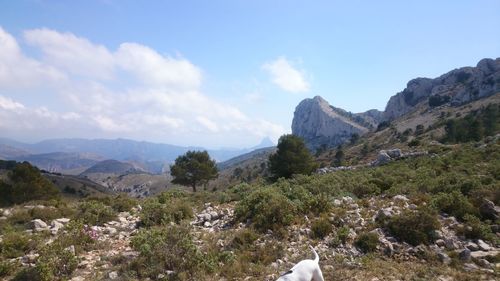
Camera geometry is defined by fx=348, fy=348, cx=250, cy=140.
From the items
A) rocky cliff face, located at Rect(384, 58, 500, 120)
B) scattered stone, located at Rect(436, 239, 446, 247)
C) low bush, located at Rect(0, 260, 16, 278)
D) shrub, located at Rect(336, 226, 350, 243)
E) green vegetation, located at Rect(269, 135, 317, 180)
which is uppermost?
rocky cliff face, located at Rect(384, 58, 500, 120)

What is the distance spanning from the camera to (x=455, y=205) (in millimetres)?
13086

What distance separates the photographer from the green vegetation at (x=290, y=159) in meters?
37.7

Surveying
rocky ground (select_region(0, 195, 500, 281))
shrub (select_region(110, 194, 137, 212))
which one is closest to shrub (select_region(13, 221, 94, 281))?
rocky ground (select_region(0, 195, 500, 281))

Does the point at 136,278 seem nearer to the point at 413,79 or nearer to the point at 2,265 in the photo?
the point at 2,265

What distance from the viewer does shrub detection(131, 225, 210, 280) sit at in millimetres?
8500

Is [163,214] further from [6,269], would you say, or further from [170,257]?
[6,269]

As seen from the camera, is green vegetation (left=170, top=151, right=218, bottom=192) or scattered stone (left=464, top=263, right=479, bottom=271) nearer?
scattered stone (left=464, top=263, right=479, bottom=271)

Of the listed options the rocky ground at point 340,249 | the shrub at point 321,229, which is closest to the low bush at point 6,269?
the rocky ground at point 340,249

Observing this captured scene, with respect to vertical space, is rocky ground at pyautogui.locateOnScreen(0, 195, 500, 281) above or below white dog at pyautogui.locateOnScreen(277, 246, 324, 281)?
below

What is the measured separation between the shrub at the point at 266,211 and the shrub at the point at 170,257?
3.35 m

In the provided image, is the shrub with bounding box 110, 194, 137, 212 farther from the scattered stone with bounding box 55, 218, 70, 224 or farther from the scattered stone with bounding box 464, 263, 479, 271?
the scattered stone with bounding box 464, 263, 479, 271

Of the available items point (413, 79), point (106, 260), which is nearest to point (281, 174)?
point (106, 260)

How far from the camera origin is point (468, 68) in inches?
6196

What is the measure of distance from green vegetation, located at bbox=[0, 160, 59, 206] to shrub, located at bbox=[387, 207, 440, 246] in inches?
1122
